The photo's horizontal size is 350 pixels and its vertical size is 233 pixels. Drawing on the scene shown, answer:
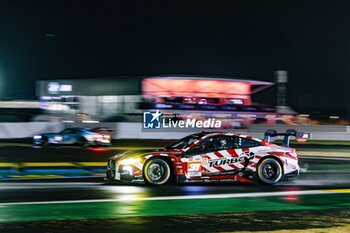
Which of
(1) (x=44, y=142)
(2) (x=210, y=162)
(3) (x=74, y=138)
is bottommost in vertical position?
(1) (x=44, y=142)

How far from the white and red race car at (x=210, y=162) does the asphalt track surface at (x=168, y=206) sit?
0.78 ft

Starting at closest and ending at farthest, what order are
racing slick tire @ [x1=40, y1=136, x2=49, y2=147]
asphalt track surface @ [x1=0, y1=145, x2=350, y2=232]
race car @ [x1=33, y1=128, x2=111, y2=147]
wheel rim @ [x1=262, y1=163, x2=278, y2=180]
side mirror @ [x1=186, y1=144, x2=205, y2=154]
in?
asphalt track surface @ [x1=0, y1=145, x2=350, y2=232], side mirror @ [x1=186, y1=144, x2=205, y2=154], wheel rim @ [x1=262, y1=163, x2=278, y2=180], race car @ [x1=33, y1=128, x2=111, y2=147], racing slick tire @ [x1=40, y1=136, x2=49, y2=147]

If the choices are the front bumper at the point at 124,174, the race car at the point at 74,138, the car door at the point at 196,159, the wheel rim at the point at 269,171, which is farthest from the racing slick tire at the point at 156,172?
the race car at the point at 74,138

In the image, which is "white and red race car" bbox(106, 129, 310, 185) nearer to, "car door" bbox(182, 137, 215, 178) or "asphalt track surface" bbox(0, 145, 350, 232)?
"car door" bbox(182, 137, 215, 178)

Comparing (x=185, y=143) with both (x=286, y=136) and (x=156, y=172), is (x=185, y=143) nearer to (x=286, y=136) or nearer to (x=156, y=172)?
(x=156, y=172)

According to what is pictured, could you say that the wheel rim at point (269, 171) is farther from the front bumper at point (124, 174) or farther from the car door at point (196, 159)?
the front bumper at point (124, 174)

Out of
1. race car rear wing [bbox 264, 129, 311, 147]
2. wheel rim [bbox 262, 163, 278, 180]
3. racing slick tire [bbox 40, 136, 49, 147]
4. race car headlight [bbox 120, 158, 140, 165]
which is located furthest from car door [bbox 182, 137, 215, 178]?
racing slick tire [bbox 40, 136, 49, 147]

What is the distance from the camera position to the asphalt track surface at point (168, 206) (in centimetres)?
642

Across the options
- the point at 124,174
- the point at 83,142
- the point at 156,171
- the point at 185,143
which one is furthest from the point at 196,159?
the point at 83,142

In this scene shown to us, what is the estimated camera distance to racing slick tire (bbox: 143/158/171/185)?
10.2 metres

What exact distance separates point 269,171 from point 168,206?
3.66m

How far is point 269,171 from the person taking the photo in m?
10.9

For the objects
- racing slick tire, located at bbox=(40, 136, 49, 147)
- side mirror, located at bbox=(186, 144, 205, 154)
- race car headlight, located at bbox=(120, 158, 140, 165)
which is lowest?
racing slick tire, located at bbox=(40, 136, 49, 147)

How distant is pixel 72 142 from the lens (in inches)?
928
